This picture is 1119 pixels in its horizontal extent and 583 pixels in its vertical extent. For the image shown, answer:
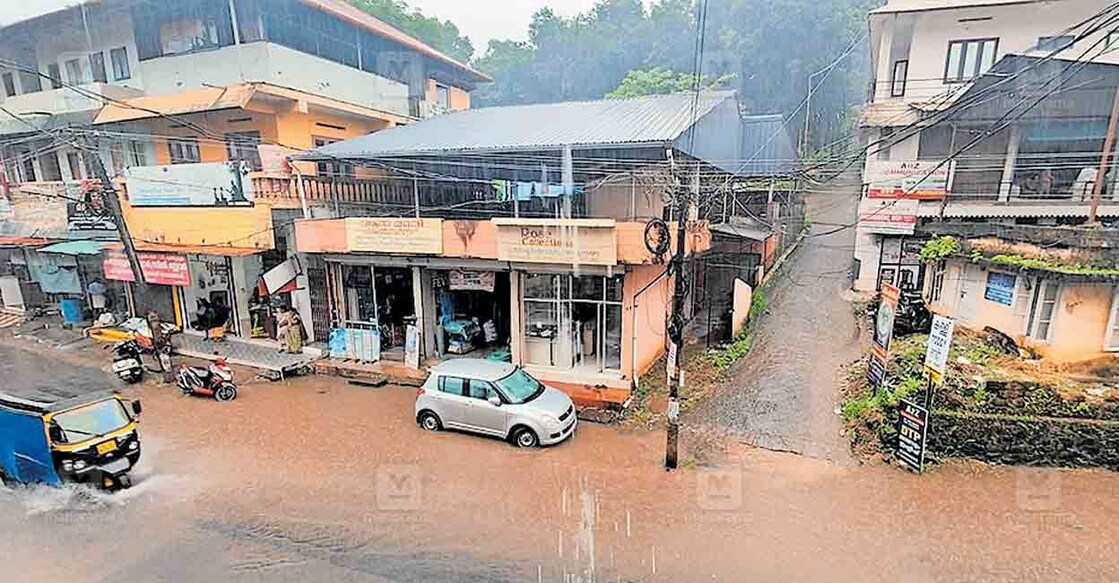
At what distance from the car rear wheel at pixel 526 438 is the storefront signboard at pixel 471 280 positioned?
16.1 feet

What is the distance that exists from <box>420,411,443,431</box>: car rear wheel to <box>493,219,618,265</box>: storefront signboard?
157 inches

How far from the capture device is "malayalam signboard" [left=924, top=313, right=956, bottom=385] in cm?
Result: 959

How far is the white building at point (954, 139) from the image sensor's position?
726 inches

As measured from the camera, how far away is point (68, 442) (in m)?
8.81

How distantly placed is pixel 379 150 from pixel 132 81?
11.7 metres

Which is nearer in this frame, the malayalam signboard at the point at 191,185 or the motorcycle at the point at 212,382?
the motorcycle at the point at 212,382

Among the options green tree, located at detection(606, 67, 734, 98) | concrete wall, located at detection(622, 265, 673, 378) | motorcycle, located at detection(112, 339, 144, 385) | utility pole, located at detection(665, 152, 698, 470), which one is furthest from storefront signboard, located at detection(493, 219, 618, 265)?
green tree, located at detection(606, 67, 734, 98)

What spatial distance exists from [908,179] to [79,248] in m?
28.2

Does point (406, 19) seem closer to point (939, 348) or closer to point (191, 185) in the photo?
point (191, 185)

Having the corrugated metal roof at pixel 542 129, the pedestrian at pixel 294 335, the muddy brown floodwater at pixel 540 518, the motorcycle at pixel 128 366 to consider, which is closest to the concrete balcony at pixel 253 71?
the corrugated metal roof at pixel 542 129

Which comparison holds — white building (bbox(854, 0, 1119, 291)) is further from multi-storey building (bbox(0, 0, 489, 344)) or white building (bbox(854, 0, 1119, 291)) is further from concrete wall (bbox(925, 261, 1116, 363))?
multi-storey building (bbox(0, 0, 489, 344))

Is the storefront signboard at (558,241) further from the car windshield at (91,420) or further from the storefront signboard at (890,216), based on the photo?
the storefront signboard at (890,216)

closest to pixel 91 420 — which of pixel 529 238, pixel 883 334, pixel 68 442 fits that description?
pixel 68 442

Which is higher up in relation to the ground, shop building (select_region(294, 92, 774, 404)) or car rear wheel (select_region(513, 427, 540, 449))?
shop building (select_region(294, 92, 774, 404))
